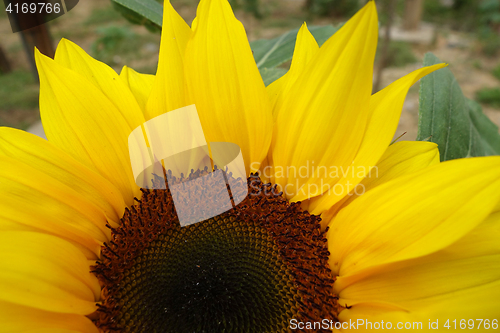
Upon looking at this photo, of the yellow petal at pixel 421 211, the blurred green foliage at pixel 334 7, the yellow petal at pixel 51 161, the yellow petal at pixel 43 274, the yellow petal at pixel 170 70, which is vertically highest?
the blurred green foliage at pixel 334 7

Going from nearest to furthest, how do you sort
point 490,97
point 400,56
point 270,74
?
point 270,74 < point 490,97 < point 400,56

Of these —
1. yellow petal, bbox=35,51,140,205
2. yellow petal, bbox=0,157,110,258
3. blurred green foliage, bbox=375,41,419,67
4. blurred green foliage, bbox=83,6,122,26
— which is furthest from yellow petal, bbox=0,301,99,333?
blurred green foliage, bbox=83,6,122,26

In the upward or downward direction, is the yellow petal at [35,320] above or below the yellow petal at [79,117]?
below

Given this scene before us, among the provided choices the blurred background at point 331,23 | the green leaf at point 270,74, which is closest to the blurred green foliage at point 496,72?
the blurred background at point 331,23

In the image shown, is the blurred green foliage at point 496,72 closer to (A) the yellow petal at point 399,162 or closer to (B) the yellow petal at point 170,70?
(A) the yellow petal at point 399,162

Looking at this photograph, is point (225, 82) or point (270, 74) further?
point (270, 74)

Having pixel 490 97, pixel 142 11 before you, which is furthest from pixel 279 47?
pixel 490 97

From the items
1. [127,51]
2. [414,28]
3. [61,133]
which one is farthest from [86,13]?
[61,133]

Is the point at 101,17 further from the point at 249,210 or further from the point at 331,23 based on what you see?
the point at 249,210
